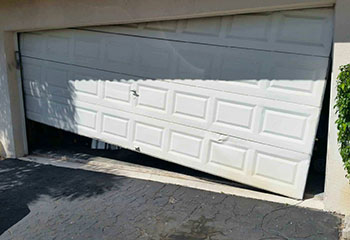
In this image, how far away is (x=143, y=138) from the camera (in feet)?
17.4

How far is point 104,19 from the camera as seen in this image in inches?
198

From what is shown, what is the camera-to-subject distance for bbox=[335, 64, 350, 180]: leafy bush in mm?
3428

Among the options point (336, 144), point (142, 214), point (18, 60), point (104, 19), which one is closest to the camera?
point (336, 144)

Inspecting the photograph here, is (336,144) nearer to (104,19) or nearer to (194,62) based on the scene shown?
(194,62)

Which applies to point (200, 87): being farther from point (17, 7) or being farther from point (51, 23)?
point (17, 7)

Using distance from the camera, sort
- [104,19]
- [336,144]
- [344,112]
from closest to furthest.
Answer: [344,112], [336,144], [104,19]

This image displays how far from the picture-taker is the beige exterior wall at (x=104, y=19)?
3766mm

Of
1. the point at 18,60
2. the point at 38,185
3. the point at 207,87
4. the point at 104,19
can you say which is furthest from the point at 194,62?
the point at 18,60

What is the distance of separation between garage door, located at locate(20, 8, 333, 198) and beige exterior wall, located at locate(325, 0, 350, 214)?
191 millimetres

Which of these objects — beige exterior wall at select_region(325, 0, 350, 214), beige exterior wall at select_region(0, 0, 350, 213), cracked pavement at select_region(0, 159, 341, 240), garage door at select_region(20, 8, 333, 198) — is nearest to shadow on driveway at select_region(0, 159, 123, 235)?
cracked pavement at select_region(0, 159, 341, 240)

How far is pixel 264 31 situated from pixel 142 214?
9.10 ft

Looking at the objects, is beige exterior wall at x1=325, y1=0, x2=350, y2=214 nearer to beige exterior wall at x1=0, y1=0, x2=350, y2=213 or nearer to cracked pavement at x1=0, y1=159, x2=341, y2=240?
beige exterior wall at x1=0, y1=0, x2=350, y2=213

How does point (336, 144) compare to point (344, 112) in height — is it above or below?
below

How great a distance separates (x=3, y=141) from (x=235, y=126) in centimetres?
497
